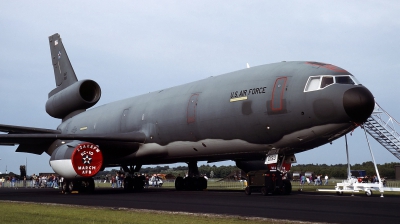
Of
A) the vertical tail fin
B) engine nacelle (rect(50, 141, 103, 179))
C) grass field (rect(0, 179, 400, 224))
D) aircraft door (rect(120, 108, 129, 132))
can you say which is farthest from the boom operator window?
the vertical tail fin

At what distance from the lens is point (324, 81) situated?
19.1 m

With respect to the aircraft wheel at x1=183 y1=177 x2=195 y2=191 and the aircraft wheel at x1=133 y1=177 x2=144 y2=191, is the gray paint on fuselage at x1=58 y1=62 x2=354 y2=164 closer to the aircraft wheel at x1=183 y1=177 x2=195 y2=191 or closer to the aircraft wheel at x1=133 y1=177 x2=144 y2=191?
the aircraft wheel at x1=183 y1=177 x2=195 y2=191

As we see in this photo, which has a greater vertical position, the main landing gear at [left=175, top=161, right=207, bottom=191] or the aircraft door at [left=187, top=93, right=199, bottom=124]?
the aircraft door at [left=187, top=93, right=199, bottom=124]

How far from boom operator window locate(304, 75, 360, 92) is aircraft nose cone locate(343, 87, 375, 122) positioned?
1025 mm

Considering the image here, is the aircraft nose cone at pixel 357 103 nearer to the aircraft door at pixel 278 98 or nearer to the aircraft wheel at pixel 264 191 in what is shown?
the aircraft door at pixel 278 98

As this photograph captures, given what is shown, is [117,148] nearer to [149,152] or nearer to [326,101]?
[149,152]

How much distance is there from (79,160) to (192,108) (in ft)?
18.3

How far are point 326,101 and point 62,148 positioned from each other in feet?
42.1

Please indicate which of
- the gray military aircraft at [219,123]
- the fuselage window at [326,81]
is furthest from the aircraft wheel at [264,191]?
the fuselage window at [326,81]

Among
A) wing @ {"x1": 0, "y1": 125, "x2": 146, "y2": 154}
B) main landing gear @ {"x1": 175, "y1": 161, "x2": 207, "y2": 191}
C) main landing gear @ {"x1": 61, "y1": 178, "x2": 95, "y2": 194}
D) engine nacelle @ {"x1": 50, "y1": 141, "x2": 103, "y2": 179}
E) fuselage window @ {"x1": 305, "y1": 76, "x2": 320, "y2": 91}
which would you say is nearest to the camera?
fuselage window @ {"x1": 305, "y1": 76, "x2": 320, "y2": 91}

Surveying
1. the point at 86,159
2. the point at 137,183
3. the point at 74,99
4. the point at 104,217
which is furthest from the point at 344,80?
the point at 74,99

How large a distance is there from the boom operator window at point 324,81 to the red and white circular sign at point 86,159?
10.5 m

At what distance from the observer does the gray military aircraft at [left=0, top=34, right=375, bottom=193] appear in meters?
18.9

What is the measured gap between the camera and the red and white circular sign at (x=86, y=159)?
24562 mm
